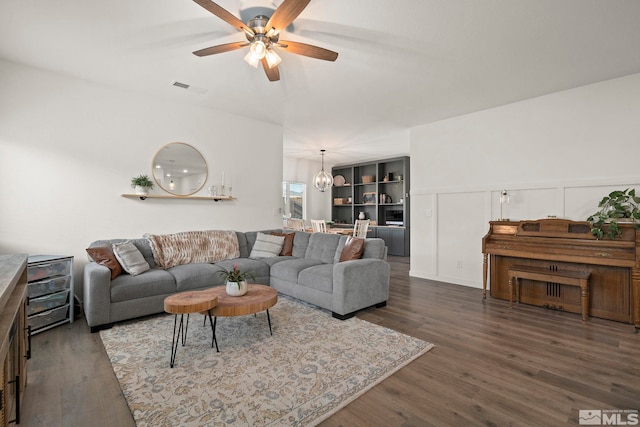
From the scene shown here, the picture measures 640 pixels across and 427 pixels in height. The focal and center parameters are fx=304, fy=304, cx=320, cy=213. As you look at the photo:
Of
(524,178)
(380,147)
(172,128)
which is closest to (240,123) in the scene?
(172,128)

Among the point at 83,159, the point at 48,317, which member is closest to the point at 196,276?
the point at 48,317

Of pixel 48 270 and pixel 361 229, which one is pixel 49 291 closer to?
pixel 48 270

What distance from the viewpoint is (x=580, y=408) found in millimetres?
1772

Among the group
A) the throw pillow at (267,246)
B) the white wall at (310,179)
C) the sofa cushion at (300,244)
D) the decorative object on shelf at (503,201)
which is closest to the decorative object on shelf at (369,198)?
the white wall at (310,179)

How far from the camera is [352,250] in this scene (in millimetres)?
3746

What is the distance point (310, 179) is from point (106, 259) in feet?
21.1

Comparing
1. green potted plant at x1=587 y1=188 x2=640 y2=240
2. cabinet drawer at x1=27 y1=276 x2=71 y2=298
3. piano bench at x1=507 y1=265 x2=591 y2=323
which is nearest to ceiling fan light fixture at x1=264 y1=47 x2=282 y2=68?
cabinet drawer at x1=27 y1=276 x2=71 y2=298

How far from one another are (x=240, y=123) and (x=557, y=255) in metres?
4.73

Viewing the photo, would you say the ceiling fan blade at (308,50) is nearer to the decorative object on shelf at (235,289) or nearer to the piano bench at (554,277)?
the decorative object on shelf at (235,289)

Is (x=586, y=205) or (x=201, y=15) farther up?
(x=201, y=15)

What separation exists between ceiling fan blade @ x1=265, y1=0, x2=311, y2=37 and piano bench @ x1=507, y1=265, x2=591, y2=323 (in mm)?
3602

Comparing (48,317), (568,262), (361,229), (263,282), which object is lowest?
(48,317)

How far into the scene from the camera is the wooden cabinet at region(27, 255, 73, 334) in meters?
2.83

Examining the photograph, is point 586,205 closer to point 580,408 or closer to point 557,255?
point 557,255
